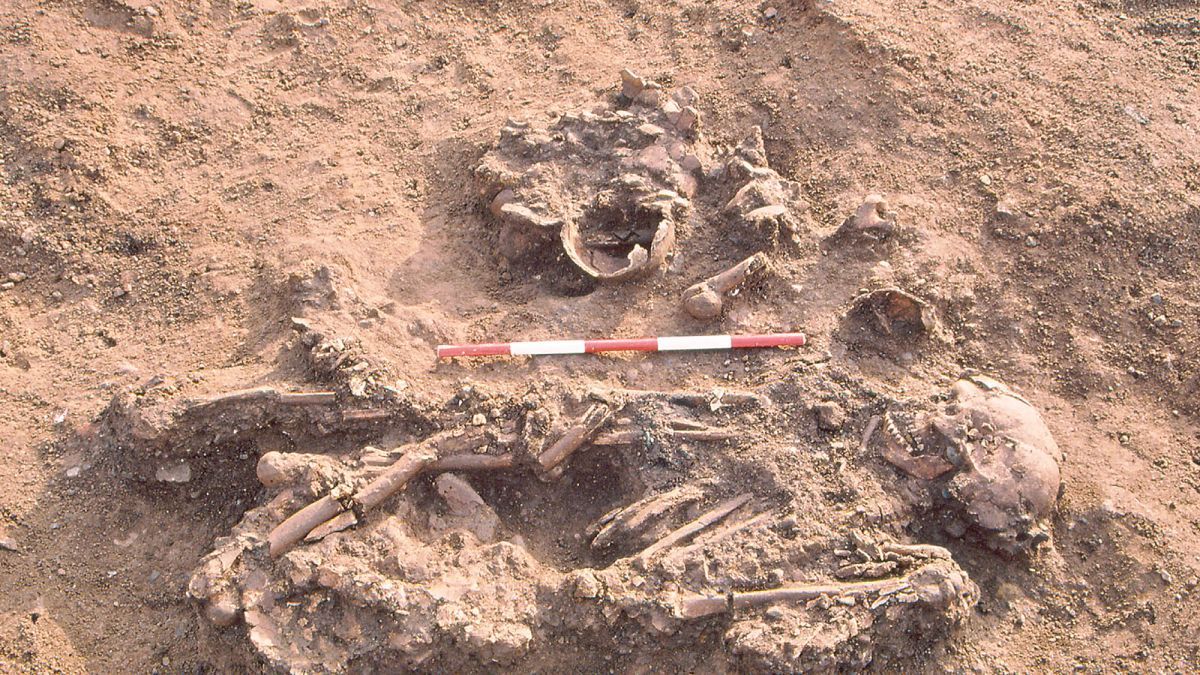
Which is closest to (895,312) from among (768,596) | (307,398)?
(768,596)

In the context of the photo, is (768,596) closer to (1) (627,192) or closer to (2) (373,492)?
(2) (373,492)

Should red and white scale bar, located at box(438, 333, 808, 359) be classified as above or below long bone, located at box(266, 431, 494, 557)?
above

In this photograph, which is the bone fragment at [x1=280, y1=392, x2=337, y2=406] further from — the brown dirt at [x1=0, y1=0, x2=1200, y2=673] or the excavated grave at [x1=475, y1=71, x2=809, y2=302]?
the excavated grave at [x1=475, y1=71, x2=809, y2=302]

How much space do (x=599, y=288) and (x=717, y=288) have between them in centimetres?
65

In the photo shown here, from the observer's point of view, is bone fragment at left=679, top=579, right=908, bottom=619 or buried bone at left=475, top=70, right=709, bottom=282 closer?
bone fragment at left=679, top=579, right=908, bottom=619

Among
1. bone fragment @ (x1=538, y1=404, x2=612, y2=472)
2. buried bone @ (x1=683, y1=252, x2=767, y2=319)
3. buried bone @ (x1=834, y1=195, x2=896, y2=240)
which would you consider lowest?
bone fragment @ (x1=538, y1=404, x2=612, y2=472)

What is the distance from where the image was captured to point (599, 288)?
16.3 feet

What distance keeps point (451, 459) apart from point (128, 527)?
1672mm

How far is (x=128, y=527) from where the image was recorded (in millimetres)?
4422

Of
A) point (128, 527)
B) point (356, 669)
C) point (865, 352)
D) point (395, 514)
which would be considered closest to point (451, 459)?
point (395, 514)

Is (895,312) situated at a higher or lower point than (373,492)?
higher

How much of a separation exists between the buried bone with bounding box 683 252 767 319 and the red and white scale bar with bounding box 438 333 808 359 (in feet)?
0.53

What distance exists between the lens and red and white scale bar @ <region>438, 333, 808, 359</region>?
463 cm

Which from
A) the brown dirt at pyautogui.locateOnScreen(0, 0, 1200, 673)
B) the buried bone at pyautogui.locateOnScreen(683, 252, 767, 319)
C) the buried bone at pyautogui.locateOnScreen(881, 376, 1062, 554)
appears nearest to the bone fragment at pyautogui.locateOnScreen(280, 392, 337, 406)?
the brown dirt at pyautogui.locateOnScreen(0, 0, 1200, 673)
